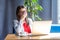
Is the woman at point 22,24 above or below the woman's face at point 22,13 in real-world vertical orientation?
below

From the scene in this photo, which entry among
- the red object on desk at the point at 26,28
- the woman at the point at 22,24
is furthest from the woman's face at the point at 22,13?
the red object on desk at the point at 26,28

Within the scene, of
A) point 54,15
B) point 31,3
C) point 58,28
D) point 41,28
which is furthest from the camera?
point 54,15

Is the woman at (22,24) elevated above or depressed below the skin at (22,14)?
below

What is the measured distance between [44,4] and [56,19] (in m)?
0.41

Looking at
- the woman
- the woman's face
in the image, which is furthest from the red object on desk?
the woman's face

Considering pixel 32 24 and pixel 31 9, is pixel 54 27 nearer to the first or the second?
pixel 31 9

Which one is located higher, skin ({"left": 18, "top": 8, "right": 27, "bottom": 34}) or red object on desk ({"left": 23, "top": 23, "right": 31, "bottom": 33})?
skin ({"left": 18, "top": 8, "right": 27, "bottom": 34})

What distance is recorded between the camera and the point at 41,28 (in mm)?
1614

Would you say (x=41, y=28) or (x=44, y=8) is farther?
(x=44, y=8)

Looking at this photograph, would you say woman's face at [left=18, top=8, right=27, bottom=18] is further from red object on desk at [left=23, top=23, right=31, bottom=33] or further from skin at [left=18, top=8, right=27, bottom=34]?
red object on desk at [left=23, top=23, right=31, bottom=33]

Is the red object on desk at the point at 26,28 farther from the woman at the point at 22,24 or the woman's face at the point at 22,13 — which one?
the woman's face at the point at 22,13

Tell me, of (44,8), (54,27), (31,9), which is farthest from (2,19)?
(54,27)

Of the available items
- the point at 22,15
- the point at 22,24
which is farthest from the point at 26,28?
the point at 22,15

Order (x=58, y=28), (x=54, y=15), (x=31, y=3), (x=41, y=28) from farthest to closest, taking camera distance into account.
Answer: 1. (x=54, y=15)
2. (x=58, y=28)
3. (x=31, y=3)
4. (x=41, y=28)
